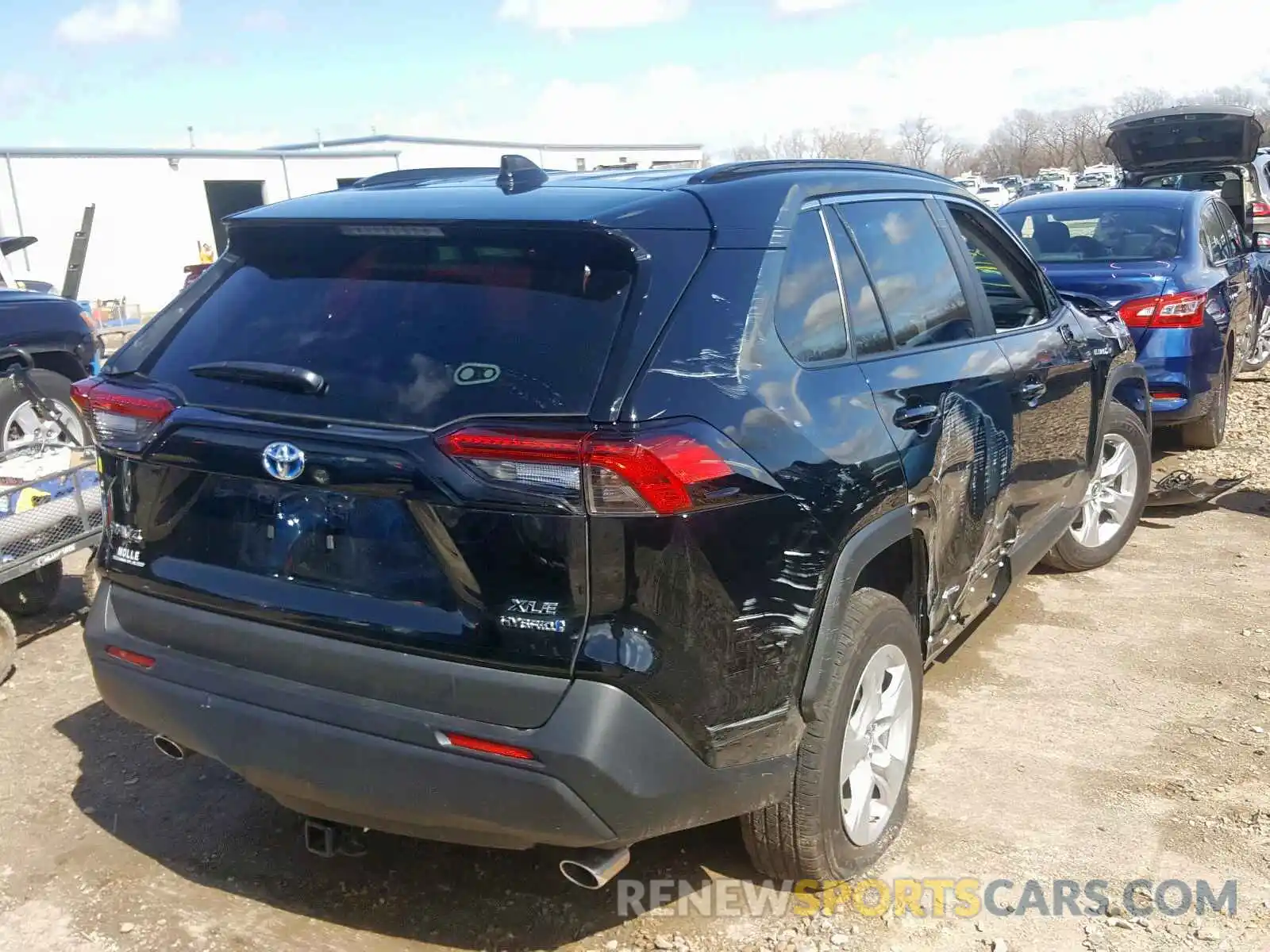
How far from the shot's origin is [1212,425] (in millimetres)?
7535

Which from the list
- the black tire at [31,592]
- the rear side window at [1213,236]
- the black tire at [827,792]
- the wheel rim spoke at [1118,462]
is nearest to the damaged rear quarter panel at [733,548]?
the black tire at [827,792]

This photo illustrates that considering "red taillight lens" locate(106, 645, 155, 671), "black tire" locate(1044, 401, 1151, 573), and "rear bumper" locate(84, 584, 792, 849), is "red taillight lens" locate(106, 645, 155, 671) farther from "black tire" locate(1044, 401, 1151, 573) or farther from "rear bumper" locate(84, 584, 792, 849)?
"black tire" locate(1044, 401, 1151, 573)

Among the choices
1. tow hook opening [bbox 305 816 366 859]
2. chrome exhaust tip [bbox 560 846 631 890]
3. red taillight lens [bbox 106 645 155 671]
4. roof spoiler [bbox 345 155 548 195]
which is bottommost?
tow hook opening [bbox 305 816 366 859]

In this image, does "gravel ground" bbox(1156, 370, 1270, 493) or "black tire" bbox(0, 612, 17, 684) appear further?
"gravel ground" bbox(1156, 370, 1270, 493)

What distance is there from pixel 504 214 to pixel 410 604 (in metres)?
0.94

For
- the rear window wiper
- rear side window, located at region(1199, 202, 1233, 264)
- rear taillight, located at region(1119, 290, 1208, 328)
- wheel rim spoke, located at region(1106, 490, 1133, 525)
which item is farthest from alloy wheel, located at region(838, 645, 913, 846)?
rear side window, located at region(1199, 202, 1233, 264)

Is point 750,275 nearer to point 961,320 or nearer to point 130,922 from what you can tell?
point 961,320

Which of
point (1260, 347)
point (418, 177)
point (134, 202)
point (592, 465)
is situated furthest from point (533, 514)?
point (134, 202)

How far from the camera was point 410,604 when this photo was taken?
2520 millimetres

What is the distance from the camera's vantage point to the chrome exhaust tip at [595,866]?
256 cm

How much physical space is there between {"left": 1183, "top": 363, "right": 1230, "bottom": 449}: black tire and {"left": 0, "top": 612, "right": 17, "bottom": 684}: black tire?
265 inches

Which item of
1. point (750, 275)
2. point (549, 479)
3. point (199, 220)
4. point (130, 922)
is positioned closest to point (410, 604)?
point (549, 479)

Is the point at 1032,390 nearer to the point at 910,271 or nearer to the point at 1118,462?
the point at 910,271

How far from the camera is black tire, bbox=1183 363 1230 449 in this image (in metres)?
7.42
